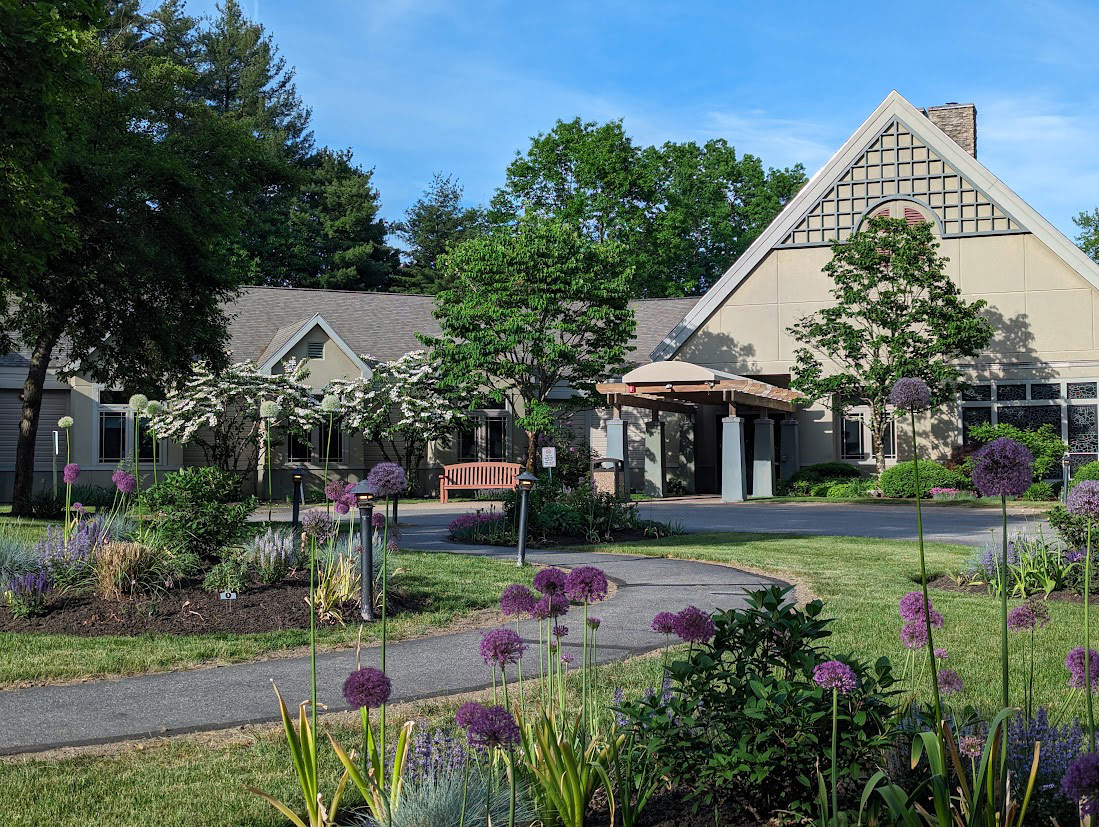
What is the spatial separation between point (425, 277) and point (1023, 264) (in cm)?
2686

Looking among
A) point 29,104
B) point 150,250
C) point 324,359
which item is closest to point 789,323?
point 324,359

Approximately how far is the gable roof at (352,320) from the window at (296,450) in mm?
2389

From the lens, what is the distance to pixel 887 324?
25.7m

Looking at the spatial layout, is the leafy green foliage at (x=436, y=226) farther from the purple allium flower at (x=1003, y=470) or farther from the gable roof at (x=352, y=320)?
the purple allium flower at (x=1003, y=470)

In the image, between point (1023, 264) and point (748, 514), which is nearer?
point (748, 514)

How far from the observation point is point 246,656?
278 inches

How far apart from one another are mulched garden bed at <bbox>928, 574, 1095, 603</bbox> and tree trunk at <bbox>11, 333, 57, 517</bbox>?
1524cm

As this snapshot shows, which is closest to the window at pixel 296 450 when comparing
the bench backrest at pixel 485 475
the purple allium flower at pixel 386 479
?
the bench backrest at pixel 485 475

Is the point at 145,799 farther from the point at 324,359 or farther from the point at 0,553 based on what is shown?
the point at 324,359

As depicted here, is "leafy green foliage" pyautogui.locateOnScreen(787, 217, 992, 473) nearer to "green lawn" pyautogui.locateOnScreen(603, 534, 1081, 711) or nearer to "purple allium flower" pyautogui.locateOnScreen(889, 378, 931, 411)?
"green lawn" pyautogui.locateOnScreen(603, 534, 1081, 711)

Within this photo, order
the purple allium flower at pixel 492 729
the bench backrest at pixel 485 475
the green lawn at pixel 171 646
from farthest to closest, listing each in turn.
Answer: the bench backrest at pixel 485 475 < the green lawn at pixel 171 646 < the purple allium flower at pixel 492 729

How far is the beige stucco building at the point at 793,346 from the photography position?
26656mm

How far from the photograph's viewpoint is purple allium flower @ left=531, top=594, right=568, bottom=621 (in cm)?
361

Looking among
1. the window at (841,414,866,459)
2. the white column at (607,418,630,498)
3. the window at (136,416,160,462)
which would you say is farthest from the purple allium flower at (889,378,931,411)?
the window at (136,416,160,462)
